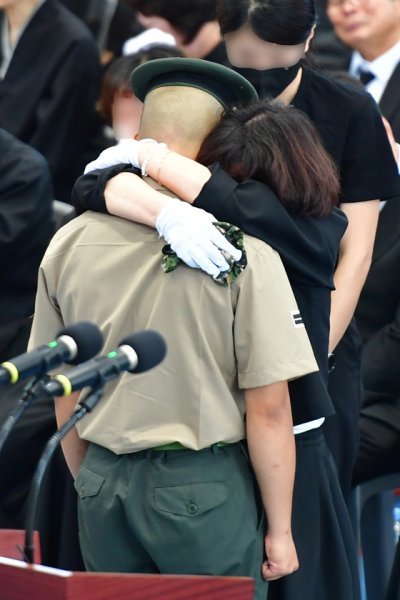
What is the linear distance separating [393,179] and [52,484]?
1.27 metres

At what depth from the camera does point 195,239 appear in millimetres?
2057

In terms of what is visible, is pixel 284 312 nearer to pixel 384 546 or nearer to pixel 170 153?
pixel 170 153

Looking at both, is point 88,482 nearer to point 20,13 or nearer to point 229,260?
point 229,260

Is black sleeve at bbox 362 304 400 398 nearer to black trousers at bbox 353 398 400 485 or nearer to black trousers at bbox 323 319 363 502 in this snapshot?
black trousers at bbox 353 398 400 485

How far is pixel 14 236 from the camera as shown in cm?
372

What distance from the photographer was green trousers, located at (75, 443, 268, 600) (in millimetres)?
2137

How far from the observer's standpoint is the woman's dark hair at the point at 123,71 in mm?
3568

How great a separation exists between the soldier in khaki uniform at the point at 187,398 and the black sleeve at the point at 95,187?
0.03 meters

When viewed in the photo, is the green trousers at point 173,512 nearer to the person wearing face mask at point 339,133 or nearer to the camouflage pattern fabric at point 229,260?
the camouflage pattern fabric at point 229,260

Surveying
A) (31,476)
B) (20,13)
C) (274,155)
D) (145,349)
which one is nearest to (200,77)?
(274,155)

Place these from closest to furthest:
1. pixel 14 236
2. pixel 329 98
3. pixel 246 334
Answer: pixel 246 334
pixel 329 98
pixel 14 236

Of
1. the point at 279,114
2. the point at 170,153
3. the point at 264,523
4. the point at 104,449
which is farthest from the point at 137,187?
the point at 264,523

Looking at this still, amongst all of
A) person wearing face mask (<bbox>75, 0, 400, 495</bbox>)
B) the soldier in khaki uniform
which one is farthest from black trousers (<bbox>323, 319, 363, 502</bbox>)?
the soldier in khaki uniform

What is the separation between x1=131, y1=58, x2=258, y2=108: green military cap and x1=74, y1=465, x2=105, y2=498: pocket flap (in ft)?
2.47
